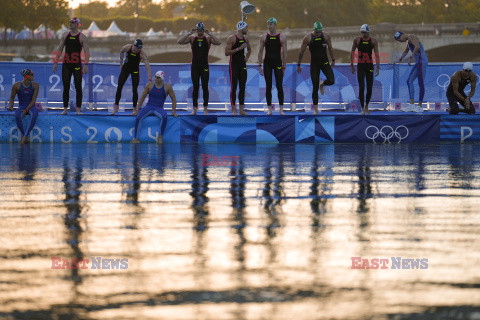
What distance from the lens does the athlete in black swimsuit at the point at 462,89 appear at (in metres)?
17.3

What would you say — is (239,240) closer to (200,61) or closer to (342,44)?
(200,61)

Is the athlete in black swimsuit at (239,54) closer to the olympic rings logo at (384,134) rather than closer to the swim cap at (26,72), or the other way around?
the olympic rings logo at (384,134)

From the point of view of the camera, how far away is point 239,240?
18.0 feet

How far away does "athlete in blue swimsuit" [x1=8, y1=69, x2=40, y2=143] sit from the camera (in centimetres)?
1623

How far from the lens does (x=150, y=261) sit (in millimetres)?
4816

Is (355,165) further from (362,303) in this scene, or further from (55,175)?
(362,303)

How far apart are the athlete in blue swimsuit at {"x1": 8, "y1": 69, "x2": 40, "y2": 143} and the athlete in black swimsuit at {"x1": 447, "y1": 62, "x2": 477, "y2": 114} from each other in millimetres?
8736

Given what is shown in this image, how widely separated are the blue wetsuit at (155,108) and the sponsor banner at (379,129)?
12.0 feet

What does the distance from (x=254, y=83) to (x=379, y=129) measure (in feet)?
10.4

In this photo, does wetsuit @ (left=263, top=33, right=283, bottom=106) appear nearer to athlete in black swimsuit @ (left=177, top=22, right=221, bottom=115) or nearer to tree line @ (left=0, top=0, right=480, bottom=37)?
athlete in black swimsuit @ (left=177, top=22, right=221, bottom=115)

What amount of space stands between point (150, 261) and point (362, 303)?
1460mm

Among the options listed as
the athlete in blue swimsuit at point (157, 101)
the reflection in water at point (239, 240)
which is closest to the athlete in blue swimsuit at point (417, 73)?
the athlete in blue swimsuit at point (157, 101)

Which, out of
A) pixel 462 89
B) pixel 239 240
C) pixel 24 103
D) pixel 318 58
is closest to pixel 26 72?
pixel 24 103

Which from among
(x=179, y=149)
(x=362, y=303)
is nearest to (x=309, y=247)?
(x=362, y=303)
